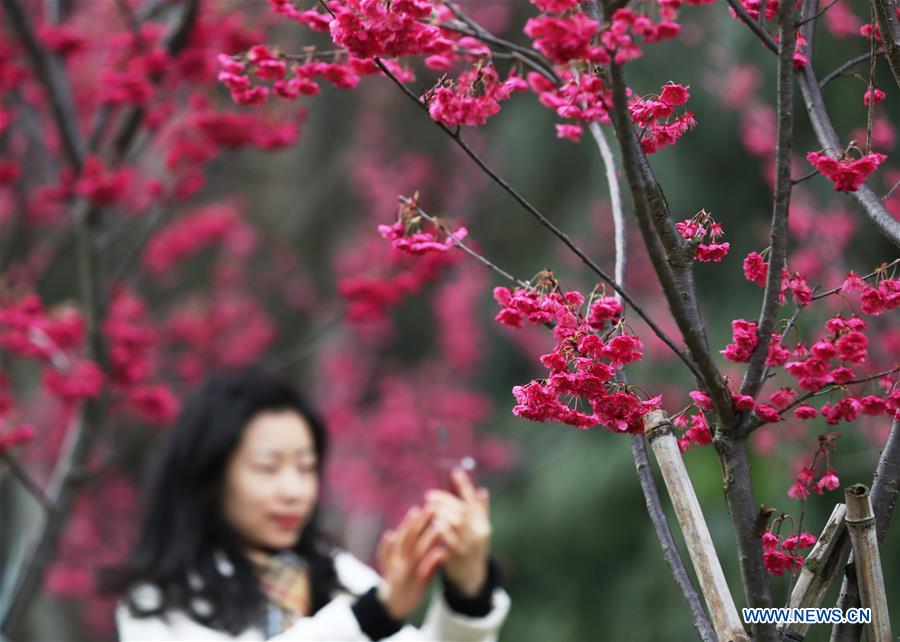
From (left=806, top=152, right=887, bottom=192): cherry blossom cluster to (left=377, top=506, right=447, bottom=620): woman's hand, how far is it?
78 cm

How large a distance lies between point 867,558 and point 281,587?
1.32 metres

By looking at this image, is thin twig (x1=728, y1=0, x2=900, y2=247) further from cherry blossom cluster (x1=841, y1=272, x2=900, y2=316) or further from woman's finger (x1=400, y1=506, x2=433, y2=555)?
woman's finger (x1=400, y1=506, x2=433, y2=555)

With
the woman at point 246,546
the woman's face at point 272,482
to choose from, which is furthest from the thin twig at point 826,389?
the woman's face at point 272,482

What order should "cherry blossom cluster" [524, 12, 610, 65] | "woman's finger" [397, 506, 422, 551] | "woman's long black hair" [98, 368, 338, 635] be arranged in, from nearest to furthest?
"cherry blossom cluster" [524, 12, 610, 65] → "woman's finger" [397, 506, 422, 551] → "woman's long black hair" [98, 368, 338, 635]

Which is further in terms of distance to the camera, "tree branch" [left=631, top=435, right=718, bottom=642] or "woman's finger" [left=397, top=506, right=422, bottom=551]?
"woman's finger" [left=397, top=506, right=422, bottom=551]

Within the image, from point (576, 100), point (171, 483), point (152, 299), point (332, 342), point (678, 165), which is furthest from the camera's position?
point (152, 299)

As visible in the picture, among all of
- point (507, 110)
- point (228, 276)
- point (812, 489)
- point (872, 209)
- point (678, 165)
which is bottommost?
point (812, 489)

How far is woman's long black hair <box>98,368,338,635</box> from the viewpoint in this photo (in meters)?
1.84

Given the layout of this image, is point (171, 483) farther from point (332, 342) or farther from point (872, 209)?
point (332, 342)

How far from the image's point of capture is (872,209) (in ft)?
2.92

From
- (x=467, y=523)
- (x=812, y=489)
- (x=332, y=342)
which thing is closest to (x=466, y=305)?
(x=332, y=342)

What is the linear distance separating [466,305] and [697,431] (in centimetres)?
335

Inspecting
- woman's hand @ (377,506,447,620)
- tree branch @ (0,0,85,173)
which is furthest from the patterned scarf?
tree branch @ (0,0,85,173)

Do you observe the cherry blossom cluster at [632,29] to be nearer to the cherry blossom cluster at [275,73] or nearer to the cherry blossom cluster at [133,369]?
the cherry blossom cluster at [275,73]
